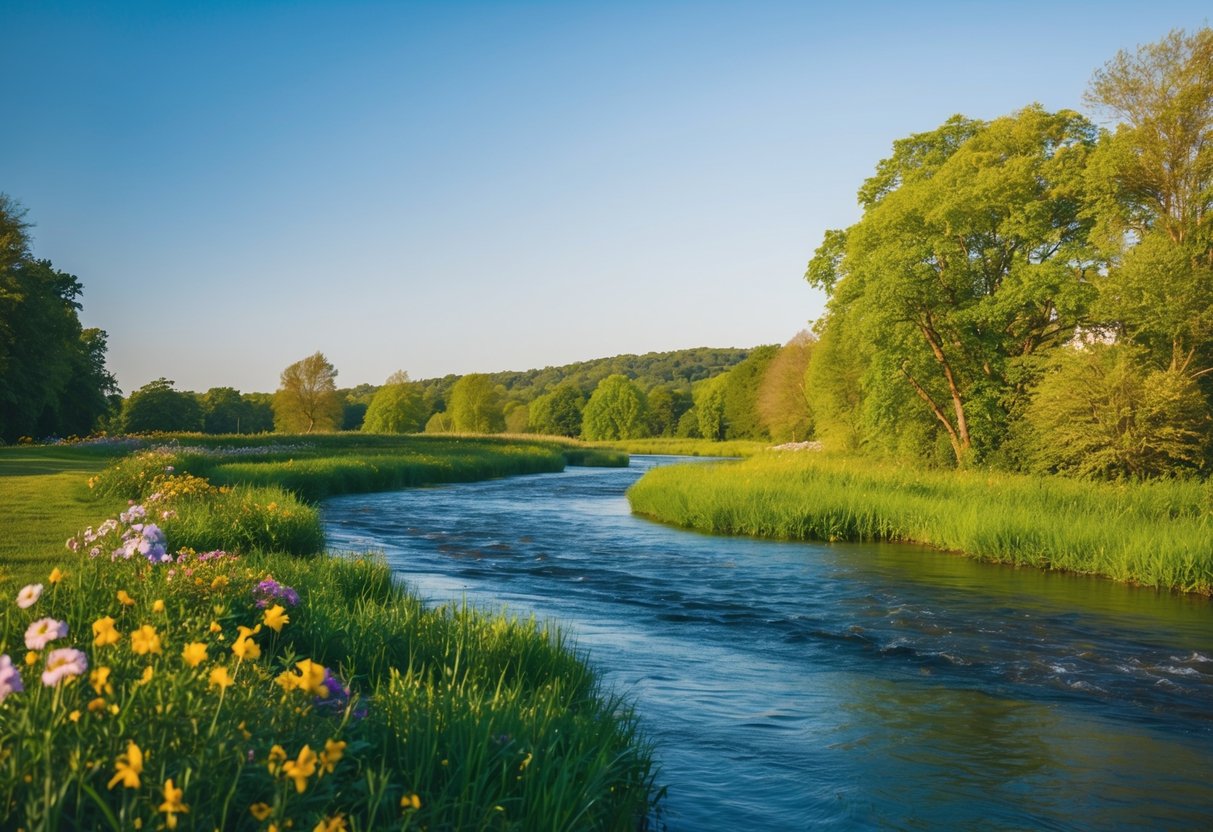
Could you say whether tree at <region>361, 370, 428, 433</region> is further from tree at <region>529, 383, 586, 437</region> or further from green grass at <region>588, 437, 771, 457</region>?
tree at <region>529, 383, 586, 437</region>

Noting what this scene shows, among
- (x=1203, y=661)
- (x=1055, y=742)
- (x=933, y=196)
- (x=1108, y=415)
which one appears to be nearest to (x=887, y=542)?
(x=1108, y=415)

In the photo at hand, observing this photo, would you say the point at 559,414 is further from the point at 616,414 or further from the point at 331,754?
the point at 331,754

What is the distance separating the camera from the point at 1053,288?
26266mm

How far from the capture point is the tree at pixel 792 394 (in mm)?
68750

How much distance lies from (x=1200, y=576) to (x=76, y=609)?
14471 millimetres

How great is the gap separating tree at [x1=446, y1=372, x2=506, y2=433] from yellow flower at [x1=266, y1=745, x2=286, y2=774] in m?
83.4

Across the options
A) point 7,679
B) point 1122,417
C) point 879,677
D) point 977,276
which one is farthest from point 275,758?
point 977,276

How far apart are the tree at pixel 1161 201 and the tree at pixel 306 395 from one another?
59.4m

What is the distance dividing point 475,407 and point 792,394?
33262 millimetres

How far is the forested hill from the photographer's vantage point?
164375 mm

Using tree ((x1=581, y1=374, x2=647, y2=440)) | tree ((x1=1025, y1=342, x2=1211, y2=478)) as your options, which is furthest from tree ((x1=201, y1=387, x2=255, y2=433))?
tree ((x1=1025, y1=342, x2=1211, y2=478))

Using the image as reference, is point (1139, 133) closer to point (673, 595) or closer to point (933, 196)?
point (933, 196)

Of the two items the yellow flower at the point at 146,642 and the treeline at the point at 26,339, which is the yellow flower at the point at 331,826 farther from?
the treeline at the point at 26,339

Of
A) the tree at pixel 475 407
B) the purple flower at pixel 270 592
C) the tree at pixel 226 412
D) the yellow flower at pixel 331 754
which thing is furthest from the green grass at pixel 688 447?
the yellow flower at pixel 331 754
